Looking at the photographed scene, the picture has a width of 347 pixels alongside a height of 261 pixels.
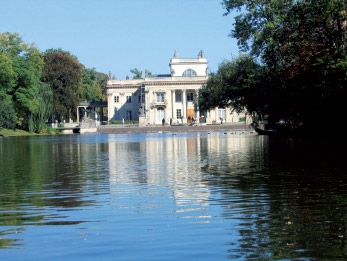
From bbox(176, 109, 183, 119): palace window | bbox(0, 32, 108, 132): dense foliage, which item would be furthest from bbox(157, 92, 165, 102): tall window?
bbox(0, 32, 108, 132): dense foliage

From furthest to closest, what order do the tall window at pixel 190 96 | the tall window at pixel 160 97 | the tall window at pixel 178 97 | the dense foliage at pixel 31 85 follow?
1. the tall window at pixel 178 97
2. the tall window at pixel 160 97
3. the tall window at pixel 190 96
4. the dense foliage at pixel 31 85

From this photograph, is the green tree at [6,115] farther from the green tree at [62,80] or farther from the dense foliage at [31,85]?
the green tree at [62,80]

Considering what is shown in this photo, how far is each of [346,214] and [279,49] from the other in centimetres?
3168

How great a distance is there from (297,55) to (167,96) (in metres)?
98.1

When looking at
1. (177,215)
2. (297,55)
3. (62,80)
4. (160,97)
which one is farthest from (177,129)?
(177,215)

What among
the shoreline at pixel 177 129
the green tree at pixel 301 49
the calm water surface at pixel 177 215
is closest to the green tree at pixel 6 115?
the shoreline at pixel 177 129

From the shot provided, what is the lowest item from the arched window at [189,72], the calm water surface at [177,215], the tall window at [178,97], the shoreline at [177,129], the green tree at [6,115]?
the calm water surface at [177,215]

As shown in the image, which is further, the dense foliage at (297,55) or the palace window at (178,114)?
the palace window at (178,114)

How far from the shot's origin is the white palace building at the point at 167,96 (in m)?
135

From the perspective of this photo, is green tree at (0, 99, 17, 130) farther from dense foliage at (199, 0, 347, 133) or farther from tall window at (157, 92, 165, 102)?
tall window at (157, 92, 165, 102)

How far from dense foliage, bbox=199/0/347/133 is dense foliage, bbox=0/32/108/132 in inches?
1552

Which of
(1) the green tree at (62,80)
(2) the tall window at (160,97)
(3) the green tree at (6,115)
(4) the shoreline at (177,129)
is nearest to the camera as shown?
(3) the green tree at (6,115)

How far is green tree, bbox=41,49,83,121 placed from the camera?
383ft

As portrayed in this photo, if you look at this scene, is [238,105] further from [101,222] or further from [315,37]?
[101,222]
